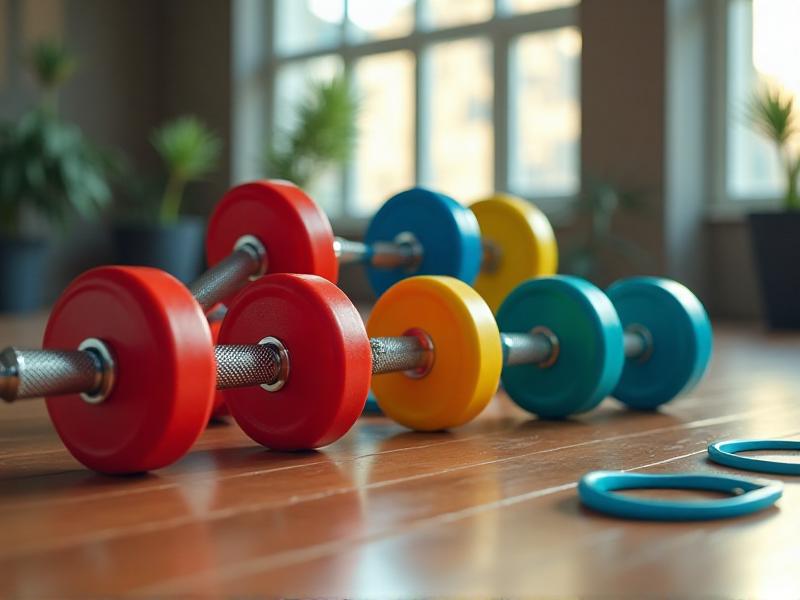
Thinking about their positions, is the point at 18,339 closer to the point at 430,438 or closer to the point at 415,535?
the point at 430,438

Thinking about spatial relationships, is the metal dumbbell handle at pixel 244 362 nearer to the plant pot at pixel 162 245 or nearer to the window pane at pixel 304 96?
the plant pot at pixel 162 245

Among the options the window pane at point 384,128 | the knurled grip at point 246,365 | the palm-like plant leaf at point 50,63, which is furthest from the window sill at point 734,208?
the knurled grip at point 246,365

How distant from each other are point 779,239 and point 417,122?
244 cm

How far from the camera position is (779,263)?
400 cm

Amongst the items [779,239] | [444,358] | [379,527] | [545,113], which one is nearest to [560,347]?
[444,358]

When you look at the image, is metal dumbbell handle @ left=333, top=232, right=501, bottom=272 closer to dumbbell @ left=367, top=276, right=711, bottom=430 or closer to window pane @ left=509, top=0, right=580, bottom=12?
dumbbell @ left=367, top=276, right=711, bottom=430

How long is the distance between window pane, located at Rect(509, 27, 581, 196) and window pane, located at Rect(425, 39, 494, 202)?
0.17 meters

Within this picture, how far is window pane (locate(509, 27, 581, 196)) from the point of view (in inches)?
204

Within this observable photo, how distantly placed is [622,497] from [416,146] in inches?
196

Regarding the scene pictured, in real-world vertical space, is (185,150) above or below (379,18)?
below

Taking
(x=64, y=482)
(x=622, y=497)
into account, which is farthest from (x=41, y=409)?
(x=622, y=497)

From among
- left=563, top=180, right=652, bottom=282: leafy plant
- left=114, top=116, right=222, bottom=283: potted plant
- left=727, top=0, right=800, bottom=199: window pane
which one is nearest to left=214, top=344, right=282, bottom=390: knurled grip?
left=563, top=180, right=652, bottom=282: leafy plant

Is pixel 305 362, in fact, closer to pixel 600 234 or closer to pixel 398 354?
pixel 398 354

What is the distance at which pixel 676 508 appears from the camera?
3.08 ft
